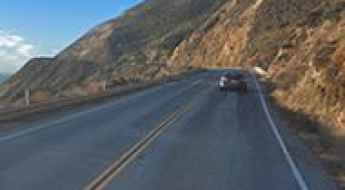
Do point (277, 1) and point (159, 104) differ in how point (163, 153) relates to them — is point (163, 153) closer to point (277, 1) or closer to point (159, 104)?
point (159, 104)

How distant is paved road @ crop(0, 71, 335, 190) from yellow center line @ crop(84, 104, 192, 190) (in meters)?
0.08

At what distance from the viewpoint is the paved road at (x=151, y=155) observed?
10.9 metres

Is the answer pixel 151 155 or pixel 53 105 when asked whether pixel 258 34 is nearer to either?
pixel 53 105

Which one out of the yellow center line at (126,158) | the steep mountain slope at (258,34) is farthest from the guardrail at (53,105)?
the steep mountain slope at (258,34)

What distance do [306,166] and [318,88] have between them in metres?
14.2

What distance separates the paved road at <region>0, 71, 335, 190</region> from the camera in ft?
35.8

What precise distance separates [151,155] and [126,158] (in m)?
0.80

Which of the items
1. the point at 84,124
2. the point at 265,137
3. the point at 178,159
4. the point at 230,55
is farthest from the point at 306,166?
the point at 230,55

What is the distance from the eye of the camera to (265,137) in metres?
18.6

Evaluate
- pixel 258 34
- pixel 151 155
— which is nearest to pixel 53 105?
pixel 151 155

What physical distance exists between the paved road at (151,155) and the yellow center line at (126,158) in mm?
82

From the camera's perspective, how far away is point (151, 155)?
13781mm

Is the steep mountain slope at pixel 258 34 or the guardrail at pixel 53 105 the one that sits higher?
the steep mountain slope at pixel 258 34

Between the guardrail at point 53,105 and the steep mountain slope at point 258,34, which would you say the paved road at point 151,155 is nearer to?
the guardrail at point 53,105
